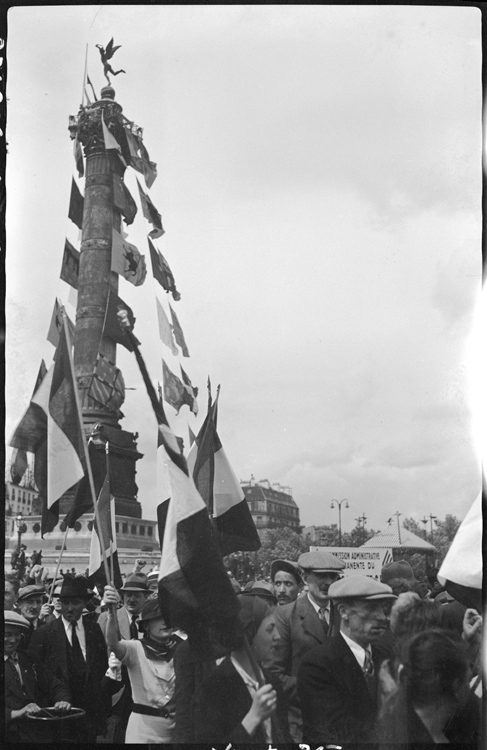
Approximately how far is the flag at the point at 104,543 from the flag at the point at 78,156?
1552mm

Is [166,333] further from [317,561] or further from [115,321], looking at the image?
[317,561]

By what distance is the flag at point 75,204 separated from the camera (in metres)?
3.77

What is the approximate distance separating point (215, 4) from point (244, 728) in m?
3.56

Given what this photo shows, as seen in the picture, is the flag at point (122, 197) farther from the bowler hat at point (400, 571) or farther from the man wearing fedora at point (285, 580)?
the bowler hat at point (400, 571)

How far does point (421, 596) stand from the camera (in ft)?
11.7

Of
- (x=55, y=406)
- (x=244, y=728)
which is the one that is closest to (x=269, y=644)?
(x=244, y=728)

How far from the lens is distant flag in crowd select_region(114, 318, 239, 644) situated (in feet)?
11.3

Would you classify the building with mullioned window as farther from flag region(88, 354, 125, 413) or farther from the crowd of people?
flag region(88, 354, 125, 413)

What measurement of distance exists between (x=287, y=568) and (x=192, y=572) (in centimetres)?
48

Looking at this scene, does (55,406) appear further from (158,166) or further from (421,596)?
(421,596)

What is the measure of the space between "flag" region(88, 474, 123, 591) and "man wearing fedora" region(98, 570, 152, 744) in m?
0.07

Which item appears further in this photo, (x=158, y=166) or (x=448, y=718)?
(x=158, y=166)

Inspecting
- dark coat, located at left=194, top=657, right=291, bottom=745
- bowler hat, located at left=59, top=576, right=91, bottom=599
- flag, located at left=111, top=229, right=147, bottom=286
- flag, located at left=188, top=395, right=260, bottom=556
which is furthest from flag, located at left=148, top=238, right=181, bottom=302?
dark coat, located at left=194, top=657, right=291, bottom=745

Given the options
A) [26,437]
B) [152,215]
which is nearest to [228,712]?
[26,437]
